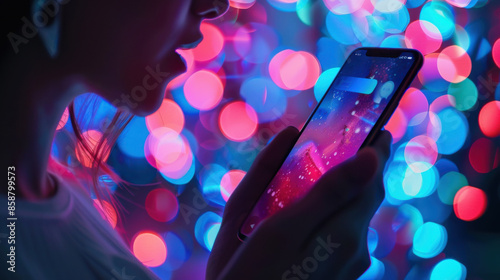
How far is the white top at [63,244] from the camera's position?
46 cm

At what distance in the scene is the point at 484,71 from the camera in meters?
1.64

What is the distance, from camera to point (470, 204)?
158 cm

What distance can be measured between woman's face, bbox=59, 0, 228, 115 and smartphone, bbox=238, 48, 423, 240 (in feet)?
0.82

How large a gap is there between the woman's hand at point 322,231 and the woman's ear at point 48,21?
0.35m

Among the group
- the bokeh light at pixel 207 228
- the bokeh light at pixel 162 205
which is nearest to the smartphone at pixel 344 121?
the bokeh light at pixel 207 228

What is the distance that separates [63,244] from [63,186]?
112mm

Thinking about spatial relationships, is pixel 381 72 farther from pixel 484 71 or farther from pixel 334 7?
pixel 484 71

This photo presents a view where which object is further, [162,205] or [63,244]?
[162,205]

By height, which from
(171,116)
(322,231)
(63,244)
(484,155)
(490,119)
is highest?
(63,244)

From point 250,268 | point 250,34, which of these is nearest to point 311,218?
point 250,268

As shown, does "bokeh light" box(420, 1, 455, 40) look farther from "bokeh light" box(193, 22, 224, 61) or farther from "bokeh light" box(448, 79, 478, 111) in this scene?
"bokeh light" box(193, 22, 224, 61)

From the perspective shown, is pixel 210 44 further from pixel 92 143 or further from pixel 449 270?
pixel 449 270

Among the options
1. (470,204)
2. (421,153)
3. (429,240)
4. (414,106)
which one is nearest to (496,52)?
(414,106)

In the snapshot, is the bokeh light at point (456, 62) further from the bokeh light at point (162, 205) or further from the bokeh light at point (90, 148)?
the bokeh light at point (90, 148)
